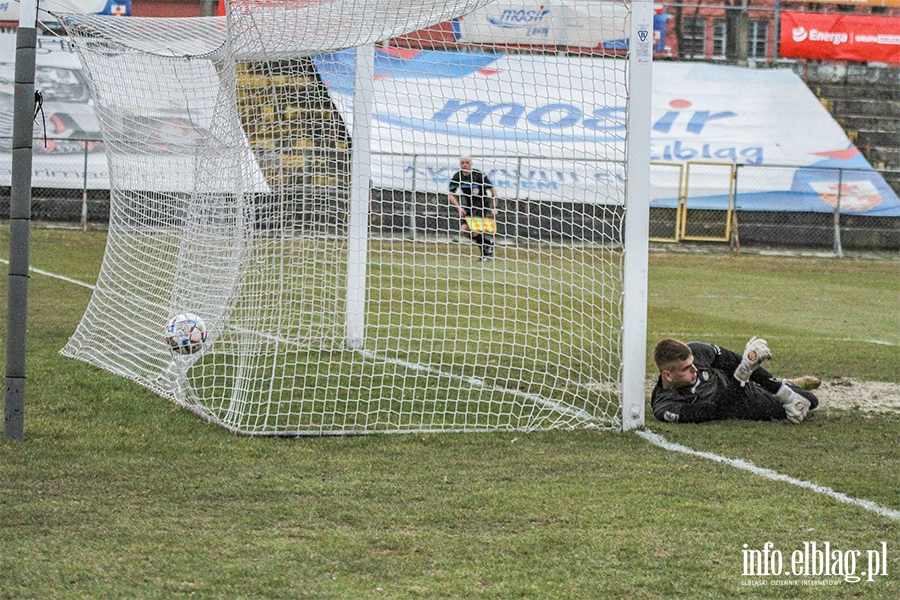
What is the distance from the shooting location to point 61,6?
6953 mm

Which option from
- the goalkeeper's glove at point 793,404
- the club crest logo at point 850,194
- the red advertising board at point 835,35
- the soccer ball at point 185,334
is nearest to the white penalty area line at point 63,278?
the soccer ball at point 185,334

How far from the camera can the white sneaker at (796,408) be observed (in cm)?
595

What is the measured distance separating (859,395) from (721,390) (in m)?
1.47

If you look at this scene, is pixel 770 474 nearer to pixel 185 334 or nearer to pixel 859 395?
pixel 859 395

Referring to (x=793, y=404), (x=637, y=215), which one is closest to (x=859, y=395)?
(x=793, y=404)

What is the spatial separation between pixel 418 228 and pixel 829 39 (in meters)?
17.6

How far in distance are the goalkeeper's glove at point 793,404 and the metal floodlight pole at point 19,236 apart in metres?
4.01

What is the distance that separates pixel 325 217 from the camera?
7094mm

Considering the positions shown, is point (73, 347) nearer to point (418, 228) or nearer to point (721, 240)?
point (418, 228)

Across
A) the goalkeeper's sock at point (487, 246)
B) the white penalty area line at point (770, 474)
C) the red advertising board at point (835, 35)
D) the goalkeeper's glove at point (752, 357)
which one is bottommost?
the white penalty area line at point (770, 474)

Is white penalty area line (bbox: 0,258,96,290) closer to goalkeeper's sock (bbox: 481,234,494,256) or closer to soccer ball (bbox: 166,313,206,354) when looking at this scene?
goalkeeper's sock (bbox: 481,234,494,256)

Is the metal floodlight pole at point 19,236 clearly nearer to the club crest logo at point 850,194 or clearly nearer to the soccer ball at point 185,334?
the soccer ball at point 185,334

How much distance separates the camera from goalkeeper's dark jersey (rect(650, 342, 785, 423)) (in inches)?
233

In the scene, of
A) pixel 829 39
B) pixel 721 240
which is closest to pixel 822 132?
pixel 829 39
